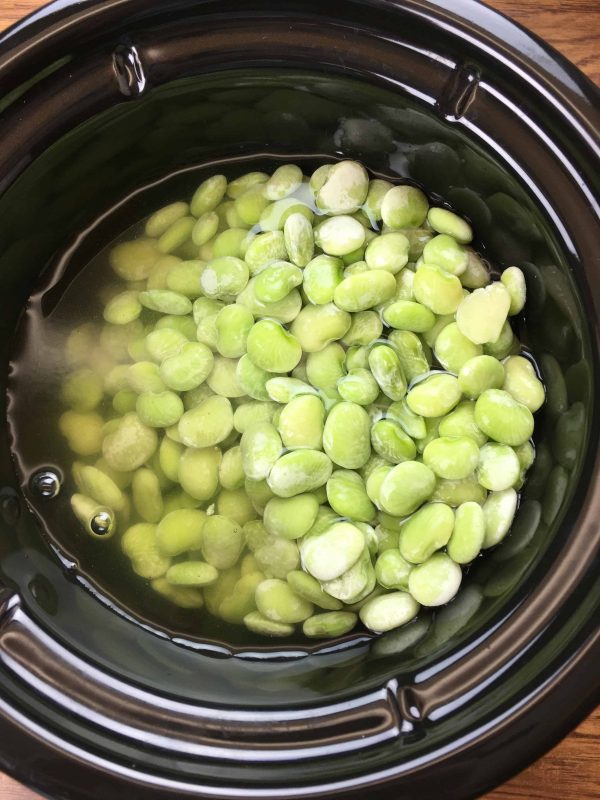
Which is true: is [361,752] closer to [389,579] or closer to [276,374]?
[389,579]

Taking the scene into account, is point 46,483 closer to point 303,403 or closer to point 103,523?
point 103,523

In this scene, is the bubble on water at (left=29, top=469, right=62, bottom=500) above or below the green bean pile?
below

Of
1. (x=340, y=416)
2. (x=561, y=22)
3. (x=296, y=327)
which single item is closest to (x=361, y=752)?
(x=340, y=416)

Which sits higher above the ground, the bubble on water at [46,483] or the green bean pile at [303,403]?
the green bean pile at [303,403]

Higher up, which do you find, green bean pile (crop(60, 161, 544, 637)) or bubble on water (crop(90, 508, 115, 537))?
green bean pile (crop(60, 161, 544, 637))
